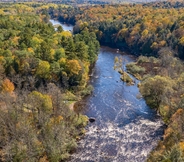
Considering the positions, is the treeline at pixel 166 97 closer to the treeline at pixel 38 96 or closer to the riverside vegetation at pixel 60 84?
the riverside vegetation at pixel 60 84

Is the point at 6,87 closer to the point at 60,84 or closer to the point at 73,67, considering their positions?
the point at 60,84

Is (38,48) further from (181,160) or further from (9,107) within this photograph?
(181,160)

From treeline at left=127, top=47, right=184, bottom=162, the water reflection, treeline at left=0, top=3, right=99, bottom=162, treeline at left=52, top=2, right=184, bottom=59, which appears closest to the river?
the water reflection

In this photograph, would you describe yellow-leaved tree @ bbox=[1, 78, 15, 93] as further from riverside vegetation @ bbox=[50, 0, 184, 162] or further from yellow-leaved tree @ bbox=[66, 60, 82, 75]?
riverside vegetation @ bbox=[50, 0, 184, 162]

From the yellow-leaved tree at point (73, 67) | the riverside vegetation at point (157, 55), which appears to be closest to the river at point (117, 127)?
the riverside vegetation at point (157, 55)

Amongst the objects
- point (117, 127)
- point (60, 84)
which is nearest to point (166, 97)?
point (117, 127)
